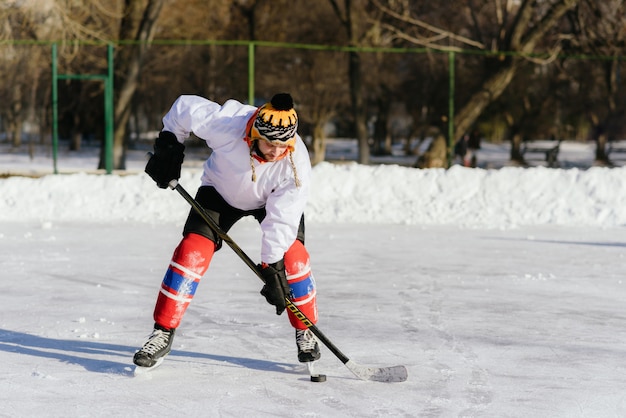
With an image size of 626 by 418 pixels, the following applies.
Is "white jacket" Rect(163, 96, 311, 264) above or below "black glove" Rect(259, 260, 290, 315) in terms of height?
above

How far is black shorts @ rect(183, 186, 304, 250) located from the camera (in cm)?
403

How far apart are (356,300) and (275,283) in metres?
2.04

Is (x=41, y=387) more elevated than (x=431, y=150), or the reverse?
(x=41, y=387)

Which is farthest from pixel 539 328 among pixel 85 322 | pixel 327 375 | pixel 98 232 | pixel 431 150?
pixel 431 150

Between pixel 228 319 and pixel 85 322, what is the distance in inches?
29.2

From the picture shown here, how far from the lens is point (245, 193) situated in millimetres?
3947

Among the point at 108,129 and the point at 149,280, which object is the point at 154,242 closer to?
the point at 149,280

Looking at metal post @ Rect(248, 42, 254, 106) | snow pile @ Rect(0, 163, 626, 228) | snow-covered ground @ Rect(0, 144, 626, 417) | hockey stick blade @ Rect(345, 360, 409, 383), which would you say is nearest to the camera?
snow-covered ground @ Rect(0, 144, 626, 417)

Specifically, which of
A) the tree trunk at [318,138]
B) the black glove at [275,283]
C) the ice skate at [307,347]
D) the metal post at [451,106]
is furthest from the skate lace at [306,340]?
the tree trunk at [318,138]

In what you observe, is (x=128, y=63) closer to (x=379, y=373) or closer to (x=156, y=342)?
(x=156, y=342)

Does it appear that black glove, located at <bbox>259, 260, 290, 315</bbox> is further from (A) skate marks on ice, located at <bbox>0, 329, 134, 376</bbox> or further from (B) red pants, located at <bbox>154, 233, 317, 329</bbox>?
(A) skate marks on ice, located at <bbox>0, 329, 134, 376</bbox>

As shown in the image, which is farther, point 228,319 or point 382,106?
point 382,106

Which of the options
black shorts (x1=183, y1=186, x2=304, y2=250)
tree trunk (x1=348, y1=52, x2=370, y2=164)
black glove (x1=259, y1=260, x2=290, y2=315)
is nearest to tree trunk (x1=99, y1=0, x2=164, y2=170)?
tree trunk (x1=348, y1=52, x2=370, y2=164)

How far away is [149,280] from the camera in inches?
257
